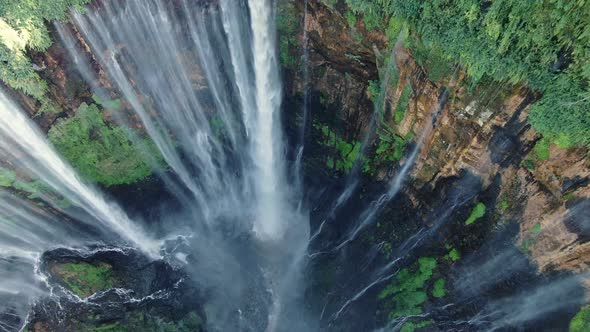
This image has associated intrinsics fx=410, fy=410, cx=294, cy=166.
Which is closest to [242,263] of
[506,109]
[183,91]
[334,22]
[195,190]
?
[195,190]

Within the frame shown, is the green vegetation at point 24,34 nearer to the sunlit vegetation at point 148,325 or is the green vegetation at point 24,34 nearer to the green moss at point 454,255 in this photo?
the sunlit vegetation at point 148,325

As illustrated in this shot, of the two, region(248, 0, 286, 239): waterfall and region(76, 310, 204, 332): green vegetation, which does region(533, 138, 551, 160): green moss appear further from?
region(76, 310, 204, 332): green vegetation

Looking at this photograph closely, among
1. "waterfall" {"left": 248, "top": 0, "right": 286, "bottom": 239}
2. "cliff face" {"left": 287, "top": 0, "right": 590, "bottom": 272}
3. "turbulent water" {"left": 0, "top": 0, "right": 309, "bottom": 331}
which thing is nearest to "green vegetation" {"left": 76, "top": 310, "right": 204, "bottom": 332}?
"turbulent water" {"left": 0, "top": 0, "right": 309, "bottom": 331}

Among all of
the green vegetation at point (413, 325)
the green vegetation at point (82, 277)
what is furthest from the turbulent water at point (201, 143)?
the green vegetation at point (413, 325)

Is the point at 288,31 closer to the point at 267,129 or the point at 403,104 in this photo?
the point at 267,129

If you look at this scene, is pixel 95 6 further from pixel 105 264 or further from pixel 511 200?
pixel 511 200
